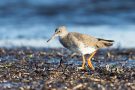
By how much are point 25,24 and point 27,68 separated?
1175 centimetres

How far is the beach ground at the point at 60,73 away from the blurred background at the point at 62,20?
2705mm

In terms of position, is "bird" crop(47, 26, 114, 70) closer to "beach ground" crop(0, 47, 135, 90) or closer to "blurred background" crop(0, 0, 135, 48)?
"beach ground" crop(0, 47, 135, 90)

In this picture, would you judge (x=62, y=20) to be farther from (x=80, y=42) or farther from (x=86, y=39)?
(x=80, y=42)

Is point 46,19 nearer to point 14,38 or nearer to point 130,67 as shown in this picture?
point 14,38

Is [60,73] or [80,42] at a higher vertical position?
[80,42]

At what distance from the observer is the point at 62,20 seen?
24547 millimetres

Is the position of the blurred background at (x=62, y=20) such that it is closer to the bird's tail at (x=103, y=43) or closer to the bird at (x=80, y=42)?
the bird's tail at (x=103, y=43)

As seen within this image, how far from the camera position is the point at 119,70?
10.7 metres

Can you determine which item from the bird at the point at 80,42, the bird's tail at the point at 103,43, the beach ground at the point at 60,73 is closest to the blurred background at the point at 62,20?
the beach ground at the point at 60,73

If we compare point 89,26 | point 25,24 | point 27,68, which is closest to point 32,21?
point 25,24

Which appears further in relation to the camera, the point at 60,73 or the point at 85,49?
the point at 85,49

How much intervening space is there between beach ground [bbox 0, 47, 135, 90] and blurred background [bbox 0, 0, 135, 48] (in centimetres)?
271

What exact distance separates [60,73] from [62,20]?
14141mm

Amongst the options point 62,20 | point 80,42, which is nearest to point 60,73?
point 80,42
